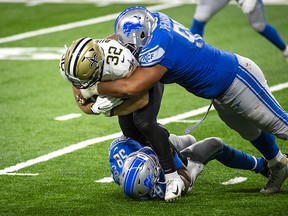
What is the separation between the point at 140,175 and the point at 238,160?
0.82 metres

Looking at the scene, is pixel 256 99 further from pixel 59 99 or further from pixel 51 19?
pixel 51 19

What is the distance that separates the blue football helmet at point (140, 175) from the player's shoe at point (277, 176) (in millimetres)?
736

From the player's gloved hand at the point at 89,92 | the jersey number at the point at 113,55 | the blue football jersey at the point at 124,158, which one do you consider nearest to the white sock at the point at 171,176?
the blue football jersey at the point at 124,158

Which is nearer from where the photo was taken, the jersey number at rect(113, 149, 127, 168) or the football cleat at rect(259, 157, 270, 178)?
the jersey number at rect(113, 149, 127, 168)

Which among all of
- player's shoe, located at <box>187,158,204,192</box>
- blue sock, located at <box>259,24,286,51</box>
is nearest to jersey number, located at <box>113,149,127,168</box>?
player's shoe, located at <box>187,158,204,192</box>

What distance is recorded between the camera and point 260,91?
5.96 meters

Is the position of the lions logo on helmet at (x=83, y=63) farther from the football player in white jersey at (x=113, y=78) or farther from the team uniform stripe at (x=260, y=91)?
the team uniform stripe at (x=260, y=91)

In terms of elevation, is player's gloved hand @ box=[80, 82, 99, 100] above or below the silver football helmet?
below

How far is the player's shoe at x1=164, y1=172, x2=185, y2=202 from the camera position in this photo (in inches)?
233

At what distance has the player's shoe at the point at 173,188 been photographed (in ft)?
19.4

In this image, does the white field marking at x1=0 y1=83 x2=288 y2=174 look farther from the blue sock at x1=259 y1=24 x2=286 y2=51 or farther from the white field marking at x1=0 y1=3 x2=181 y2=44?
the white field marking at x1=0 y1=3 x2=181 y2=44

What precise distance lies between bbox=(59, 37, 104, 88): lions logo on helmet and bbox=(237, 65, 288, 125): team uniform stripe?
89cm

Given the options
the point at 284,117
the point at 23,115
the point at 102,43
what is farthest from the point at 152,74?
the point at 23,115

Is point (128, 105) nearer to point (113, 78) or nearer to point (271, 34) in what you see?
point (113, 78)
